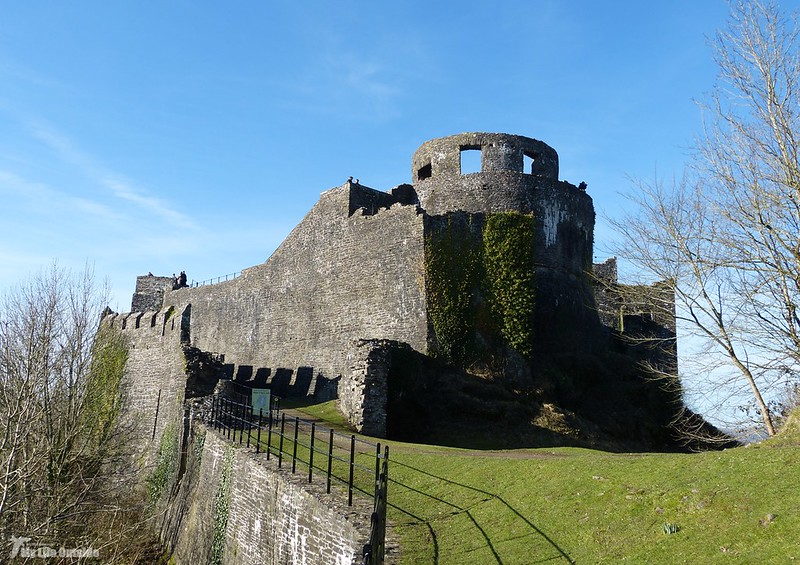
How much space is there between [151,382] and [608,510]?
22374mm

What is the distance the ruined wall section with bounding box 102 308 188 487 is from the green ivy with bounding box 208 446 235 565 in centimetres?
657

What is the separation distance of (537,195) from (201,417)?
16.6 meters

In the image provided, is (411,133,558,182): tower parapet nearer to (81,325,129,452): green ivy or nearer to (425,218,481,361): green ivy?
(425,218,481,361): green ivy

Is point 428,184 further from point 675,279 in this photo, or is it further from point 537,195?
point 675,279

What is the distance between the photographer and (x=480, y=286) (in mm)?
26109

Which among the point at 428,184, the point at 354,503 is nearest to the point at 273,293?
the point at 428,184

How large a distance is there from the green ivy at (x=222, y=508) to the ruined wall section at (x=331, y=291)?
731 centimetres

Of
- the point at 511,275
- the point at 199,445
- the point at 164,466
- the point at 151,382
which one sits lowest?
the point at 164,466

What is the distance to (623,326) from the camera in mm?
38125

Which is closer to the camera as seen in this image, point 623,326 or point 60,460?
point 60,460

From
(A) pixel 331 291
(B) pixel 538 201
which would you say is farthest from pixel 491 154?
(A) pixel 331 291

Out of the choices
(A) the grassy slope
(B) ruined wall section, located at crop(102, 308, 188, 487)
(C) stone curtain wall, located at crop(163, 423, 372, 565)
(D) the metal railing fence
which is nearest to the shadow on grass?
(A) the grassy slope

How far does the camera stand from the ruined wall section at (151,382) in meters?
24.6

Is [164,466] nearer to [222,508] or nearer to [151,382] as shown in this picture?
[151,382]
